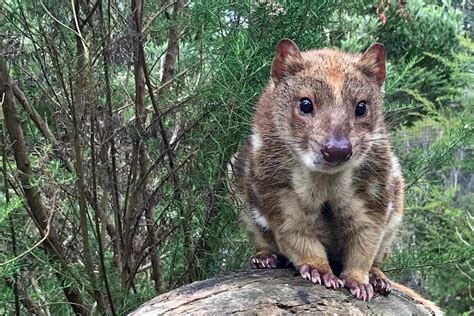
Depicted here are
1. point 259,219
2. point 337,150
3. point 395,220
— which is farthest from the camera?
point 395,220

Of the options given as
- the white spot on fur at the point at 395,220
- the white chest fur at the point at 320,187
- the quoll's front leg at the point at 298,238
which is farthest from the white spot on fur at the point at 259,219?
the white spot on fur at the point at 395,220

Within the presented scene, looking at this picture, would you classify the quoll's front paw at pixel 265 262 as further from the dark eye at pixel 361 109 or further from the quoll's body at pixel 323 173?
the dark eye at pixel 361 109

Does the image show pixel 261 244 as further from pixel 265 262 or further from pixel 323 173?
pixel 323 173

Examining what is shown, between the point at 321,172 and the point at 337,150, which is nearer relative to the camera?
the point at 337,150

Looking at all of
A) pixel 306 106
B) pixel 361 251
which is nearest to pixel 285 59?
pixel 306 106

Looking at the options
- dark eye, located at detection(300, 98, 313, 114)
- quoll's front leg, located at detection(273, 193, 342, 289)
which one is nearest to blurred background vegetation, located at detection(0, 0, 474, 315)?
dark eye, located at detection(300, 98, 313, 114)

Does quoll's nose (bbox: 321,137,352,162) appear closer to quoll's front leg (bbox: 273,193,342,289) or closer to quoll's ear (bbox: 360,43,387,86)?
quoll's front leg (bbox: 273,193,342,289)

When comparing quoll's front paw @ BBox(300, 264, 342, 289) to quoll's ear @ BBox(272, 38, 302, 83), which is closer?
quoll's front paw @ BBox(300, 264, 342, 289)
